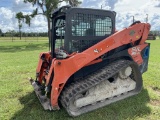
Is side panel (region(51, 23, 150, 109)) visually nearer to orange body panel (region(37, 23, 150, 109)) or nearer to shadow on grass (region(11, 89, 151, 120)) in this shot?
orange body panel (region(37, 23, 150, 109))

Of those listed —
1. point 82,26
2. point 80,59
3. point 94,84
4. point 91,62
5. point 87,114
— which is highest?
point 82,26

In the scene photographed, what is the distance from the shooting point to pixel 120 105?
15.6 ft

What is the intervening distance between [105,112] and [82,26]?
1.83 meters

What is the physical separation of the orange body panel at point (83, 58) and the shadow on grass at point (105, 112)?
0.26m

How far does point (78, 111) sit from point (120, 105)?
98 cm

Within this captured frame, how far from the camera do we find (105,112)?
4.47 meters

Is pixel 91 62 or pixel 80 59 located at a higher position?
pixel 80 59

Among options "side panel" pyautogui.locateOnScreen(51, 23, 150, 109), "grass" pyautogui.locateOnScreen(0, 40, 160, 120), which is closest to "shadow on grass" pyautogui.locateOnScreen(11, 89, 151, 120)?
"grass" pyautogui.locateOnScreen(0, 40, 160, 120)

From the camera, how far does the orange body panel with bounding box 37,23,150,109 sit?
4199 millimetres

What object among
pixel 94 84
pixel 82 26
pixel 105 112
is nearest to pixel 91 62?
pixel 94 84

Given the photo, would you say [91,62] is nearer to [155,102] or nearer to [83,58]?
[83,58]

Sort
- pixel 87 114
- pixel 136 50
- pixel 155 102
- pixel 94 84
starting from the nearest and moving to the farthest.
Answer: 1. pixel 94 84
2. pixel 87 114
3. pixel 155 102
4. pixel 136 50

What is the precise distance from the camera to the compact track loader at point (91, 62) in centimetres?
428

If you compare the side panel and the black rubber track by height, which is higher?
the side panel
